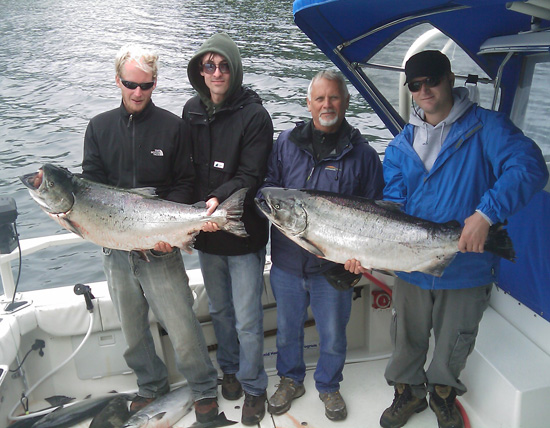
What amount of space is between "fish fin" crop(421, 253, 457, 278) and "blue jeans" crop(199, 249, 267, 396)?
121 centimetres

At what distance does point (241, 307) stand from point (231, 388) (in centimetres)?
80

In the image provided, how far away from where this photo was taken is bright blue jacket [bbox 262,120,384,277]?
356cm

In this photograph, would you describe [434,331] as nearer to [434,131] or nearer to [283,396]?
[283,396]

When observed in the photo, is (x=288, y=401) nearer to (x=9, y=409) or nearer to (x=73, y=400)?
(x=73, y=400)

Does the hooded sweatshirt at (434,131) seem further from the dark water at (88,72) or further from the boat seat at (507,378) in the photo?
the dark water at (88,72)

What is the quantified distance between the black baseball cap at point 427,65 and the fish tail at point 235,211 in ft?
4.27

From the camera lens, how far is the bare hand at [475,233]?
3027mm

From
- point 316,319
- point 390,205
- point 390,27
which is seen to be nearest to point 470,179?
point 390,205

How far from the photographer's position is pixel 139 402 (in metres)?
4.11

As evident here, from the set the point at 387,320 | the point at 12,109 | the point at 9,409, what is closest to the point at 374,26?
the point at 387,320

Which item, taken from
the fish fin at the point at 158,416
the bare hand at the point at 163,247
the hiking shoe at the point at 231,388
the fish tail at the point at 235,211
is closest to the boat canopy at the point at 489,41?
the fish tail at the point at 235,211

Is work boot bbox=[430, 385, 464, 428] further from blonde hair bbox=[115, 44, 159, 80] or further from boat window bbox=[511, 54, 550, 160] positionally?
blonde hair bbox=[115, 44, 159, 80]

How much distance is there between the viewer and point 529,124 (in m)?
3.94

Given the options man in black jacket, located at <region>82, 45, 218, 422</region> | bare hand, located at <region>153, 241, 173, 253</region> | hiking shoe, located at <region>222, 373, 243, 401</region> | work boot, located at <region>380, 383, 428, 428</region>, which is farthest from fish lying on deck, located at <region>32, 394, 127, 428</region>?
work boot, located at <region>380, 383, 428, 428</region>
